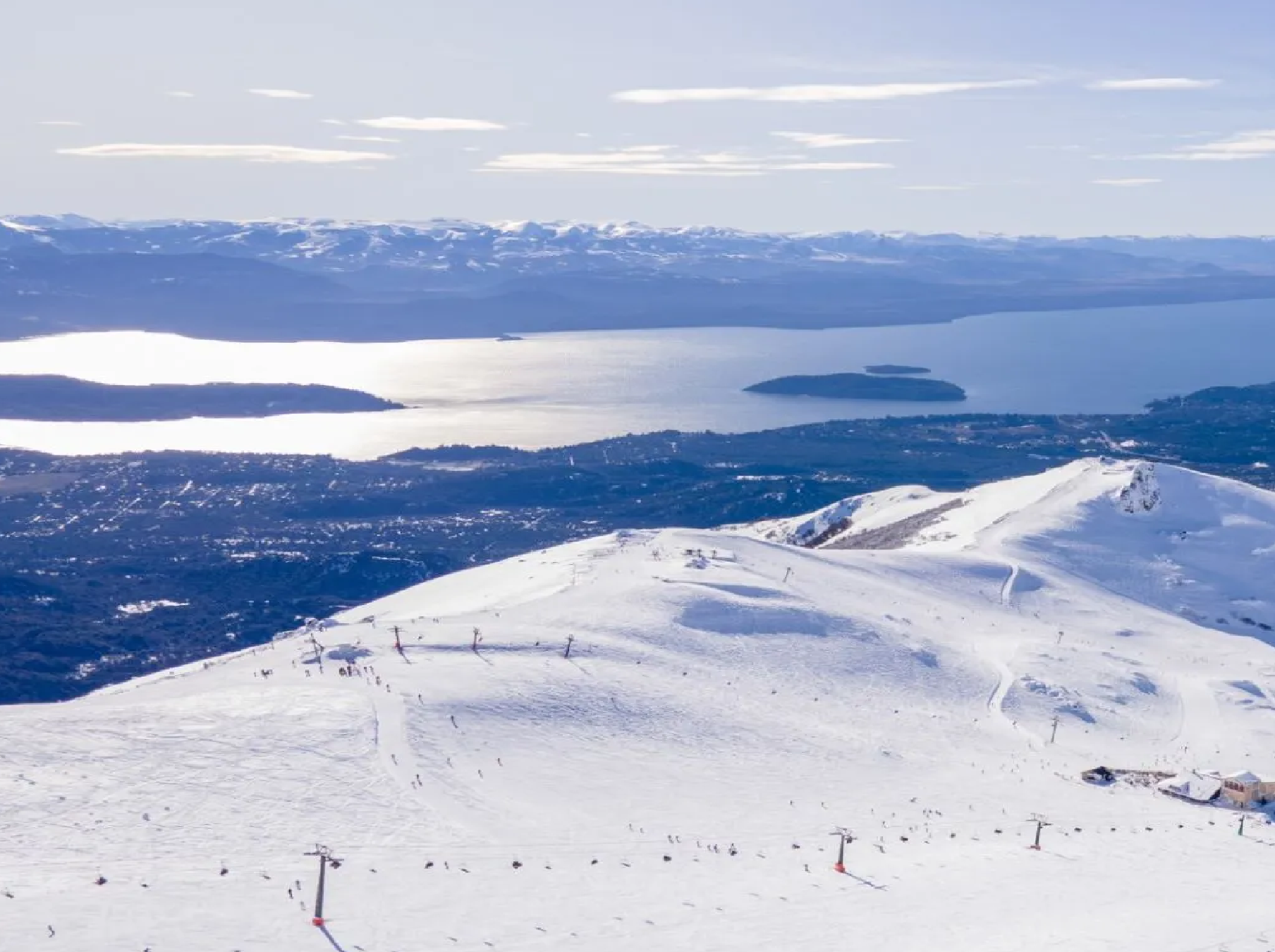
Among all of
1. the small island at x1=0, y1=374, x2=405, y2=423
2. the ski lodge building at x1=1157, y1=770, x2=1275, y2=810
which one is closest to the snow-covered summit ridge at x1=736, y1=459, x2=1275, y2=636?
the ski lodge building at x1=1157, y1=770, x2=1275, y2=810

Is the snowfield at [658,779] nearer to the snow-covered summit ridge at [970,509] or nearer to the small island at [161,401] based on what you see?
the snow-covered summit ridge at [970,509]

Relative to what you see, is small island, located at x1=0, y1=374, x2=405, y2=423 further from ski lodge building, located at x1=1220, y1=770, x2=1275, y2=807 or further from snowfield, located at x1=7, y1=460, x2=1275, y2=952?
ski lodge building, located at x1=1220, y1=770, x2=1275, y2=807

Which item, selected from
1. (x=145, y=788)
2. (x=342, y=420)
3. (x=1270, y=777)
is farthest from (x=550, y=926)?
(x=342, y=420)

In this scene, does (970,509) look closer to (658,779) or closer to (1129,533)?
(1129,533)

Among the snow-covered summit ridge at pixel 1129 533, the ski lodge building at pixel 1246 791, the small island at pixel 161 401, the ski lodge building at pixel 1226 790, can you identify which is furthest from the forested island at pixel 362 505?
the ski lodge building at pixel 1246 791

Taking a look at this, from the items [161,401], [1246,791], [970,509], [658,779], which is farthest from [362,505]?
[1246,791]

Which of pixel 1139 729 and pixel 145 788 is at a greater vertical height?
pixel 145 788

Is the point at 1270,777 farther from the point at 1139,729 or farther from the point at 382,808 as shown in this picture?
the point at 382,808
